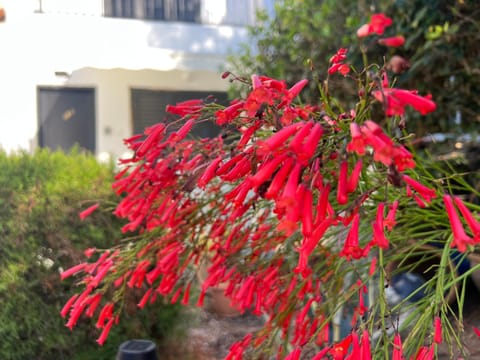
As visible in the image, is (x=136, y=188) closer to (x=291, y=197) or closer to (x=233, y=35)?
(x=291, y=197)

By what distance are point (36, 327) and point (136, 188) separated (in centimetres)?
150

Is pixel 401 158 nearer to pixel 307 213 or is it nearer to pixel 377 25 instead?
pixel 307 213

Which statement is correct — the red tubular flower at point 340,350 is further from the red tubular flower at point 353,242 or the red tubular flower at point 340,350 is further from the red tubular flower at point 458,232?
the red tubular flower at point 458,232

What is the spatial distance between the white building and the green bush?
→ 16.6ft

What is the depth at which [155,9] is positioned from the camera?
9227 mm

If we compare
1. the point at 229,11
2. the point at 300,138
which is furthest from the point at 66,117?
the point at 300,138

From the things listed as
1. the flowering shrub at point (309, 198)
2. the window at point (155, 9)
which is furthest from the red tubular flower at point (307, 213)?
the window at point (155, 9)

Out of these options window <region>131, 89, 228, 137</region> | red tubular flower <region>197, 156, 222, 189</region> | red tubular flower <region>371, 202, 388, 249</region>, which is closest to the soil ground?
red tubular flower <region>371, 202, 388, 249</region>

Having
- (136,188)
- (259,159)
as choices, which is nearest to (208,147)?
(136,188)

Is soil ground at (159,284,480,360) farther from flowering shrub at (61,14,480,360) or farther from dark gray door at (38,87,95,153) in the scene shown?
dark gray door at (38,87,95,153)

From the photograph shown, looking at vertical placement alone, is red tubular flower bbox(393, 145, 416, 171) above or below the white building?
below

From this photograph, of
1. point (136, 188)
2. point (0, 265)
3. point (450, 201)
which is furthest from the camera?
point (0, 265)

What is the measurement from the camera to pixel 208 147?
2.07 meters

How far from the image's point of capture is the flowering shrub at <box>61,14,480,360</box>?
1.06m
